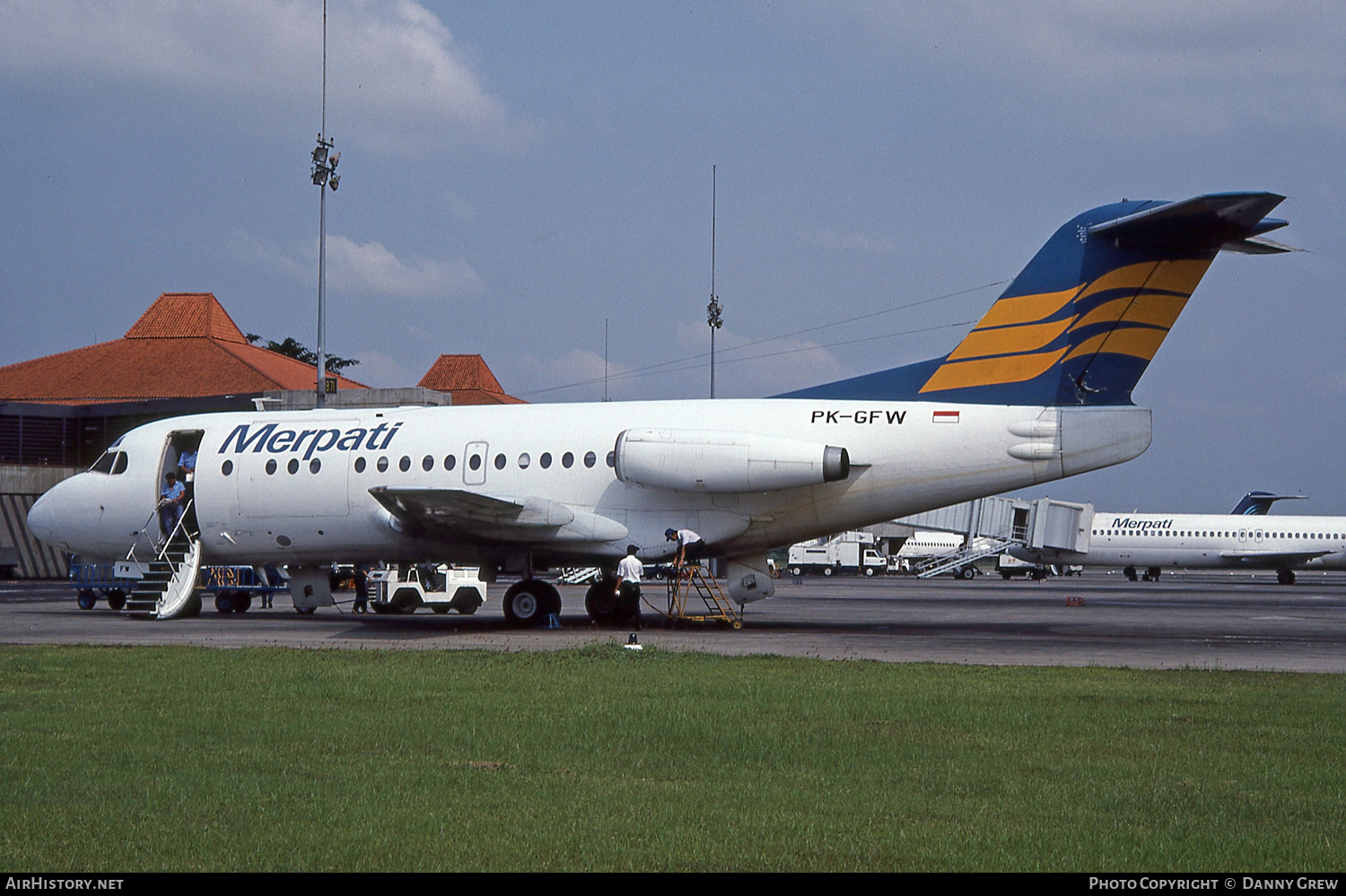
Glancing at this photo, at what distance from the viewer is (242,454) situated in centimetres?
2541

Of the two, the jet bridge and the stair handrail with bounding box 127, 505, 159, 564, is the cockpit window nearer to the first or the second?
the stair handrail with bounding box 127, 505, 159, 564

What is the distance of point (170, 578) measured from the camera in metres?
25.9

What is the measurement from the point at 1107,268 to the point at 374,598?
19.1m

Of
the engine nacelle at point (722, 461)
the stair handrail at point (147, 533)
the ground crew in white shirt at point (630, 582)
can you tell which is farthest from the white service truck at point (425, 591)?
the engine nacelle at point (722, 461)

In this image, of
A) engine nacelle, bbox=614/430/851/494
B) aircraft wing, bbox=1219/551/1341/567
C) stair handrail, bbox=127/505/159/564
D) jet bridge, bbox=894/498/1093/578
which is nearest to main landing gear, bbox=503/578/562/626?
engine nacelle, bbox=614/430/851/494

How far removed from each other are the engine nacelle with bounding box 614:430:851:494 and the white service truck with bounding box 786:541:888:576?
A: 219 feet

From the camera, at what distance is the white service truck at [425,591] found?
30344 mm

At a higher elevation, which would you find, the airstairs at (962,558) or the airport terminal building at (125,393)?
the airport terminal building at (125,393)

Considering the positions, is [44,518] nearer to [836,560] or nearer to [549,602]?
[549,602]

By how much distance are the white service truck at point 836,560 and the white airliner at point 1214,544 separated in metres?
19.3

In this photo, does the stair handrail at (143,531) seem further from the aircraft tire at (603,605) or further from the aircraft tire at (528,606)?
the aircraft tire at (603,605)

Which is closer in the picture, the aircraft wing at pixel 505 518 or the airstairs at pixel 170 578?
the aircraft wing at pixel 505 518

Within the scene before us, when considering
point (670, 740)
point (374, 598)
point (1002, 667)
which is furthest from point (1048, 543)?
point (670, 740)

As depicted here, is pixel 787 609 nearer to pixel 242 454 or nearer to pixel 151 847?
pixel 242 454
